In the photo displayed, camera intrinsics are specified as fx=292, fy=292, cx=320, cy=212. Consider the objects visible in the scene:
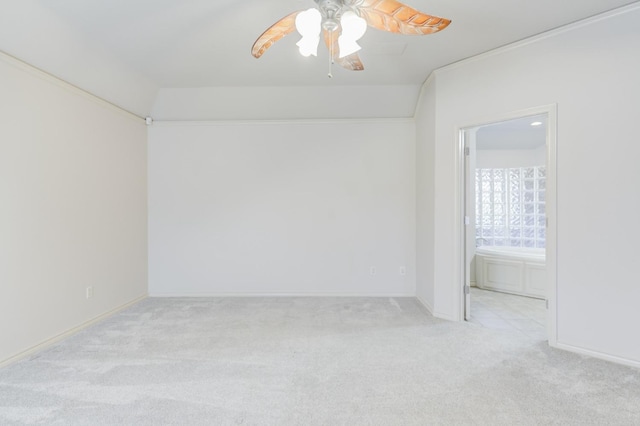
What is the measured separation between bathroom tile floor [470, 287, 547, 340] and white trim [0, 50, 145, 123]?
4.64 metres

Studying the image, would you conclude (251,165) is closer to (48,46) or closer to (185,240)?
(185,240)

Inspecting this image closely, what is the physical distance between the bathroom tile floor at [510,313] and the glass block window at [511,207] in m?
1.35

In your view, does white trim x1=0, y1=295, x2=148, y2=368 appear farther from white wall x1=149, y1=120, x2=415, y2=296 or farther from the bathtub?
the bathtub

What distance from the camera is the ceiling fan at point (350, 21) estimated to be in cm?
162

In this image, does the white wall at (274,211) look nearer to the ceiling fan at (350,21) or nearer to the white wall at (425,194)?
the white wall at (425,194)

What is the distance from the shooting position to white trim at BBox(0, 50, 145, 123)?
2287 millimetres

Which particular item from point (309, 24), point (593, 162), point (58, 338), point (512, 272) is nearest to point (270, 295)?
point (58, 338)

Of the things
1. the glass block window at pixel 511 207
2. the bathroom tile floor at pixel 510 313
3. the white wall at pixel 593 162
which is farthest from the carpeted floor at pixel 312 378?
the glass block window at pixel 511 207

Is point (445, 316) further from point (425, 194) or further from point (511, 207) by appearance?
point (511, 207)

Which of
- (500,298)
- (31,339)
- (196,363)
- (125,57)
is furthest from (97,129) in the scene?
(500,298)

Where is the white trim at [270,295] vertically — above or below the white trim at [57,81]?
below

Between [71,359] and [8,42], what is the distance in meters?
2.47

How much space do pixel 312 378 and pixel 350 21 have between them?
226 cm

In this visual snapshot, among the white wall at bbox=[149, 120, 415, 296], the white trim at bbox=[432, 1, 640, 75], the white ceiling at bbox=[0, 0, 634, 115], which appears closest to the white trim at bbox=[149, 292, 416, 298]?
the white wall at bbox=[149, 120, 415, 296]
